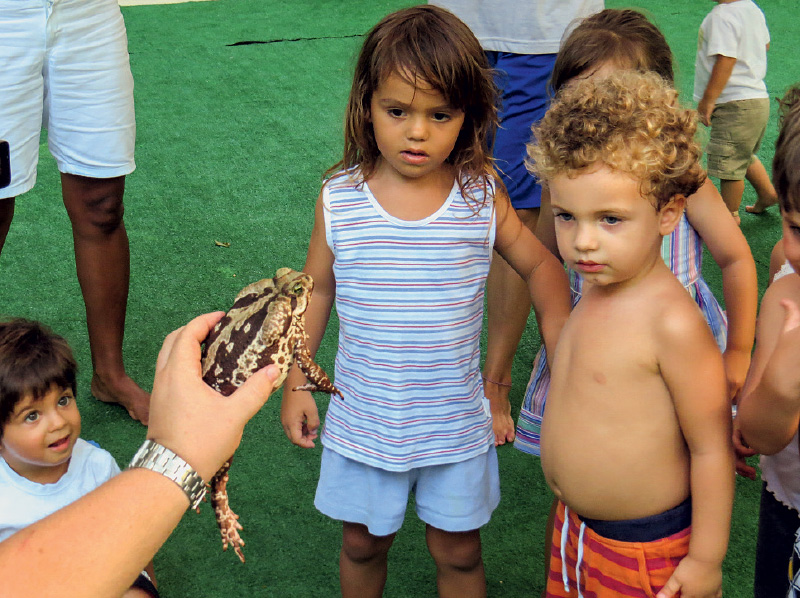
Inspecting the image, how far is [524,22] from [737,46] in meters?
2.00

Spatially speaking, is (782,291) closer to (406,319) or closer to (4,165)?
(406,319)

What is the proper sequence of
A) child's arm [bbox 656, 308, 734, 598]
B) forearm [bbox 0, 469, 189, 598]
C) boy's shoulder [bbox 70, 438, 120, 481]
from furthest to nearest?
boy's shoulder [bbox 70, 438, 120, 481]
child's arm [bbox 656, 308, 734, 598]
forearm [bbox 0, 469, 189, 598]

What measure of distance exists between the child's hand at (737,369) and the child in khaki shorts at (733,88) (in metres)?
2.39

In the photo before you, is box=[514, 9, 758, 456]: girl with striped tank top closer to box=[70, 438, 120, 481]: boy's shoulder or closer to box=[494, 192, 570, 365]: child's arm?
box=[494, 192, 570, 365]: child's arm

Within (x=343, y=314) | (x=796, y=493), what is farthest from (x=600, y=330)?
(x=343, y=314)

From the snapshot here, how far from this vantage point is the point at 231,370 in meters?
1.39

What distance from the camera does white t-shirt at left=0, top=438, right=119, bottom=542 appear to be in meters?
2.11

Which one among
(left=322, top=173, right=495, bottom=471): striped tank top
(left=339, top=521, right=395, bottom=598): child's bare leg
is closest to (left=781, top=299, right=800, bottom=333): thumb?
(left=322, top=173, right=495, bottom=471): striped tank top

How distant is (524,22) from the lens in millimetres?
2705

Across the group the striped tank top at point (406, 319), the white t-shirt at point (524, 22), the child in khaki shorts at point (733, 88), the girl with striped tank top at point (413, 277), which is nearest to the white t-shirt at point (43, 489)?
the girl with striped tank top at point (413, 277)

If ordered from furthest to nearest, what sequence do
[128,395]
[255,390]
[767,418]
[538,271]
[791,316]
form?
[128,395]
[538,271]
[767,418]
[791,316]
[255,390]

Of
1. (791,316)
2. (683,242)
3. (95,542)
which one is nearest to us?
(95,542)

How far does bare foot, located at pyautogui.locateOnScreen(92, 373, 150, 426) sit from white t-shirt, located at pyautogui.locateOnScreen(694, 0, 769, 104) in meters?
3.11

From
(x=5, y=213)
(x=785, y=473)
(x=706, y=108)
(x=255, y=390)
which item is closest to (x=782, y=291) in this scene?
(x=785, y=473)
